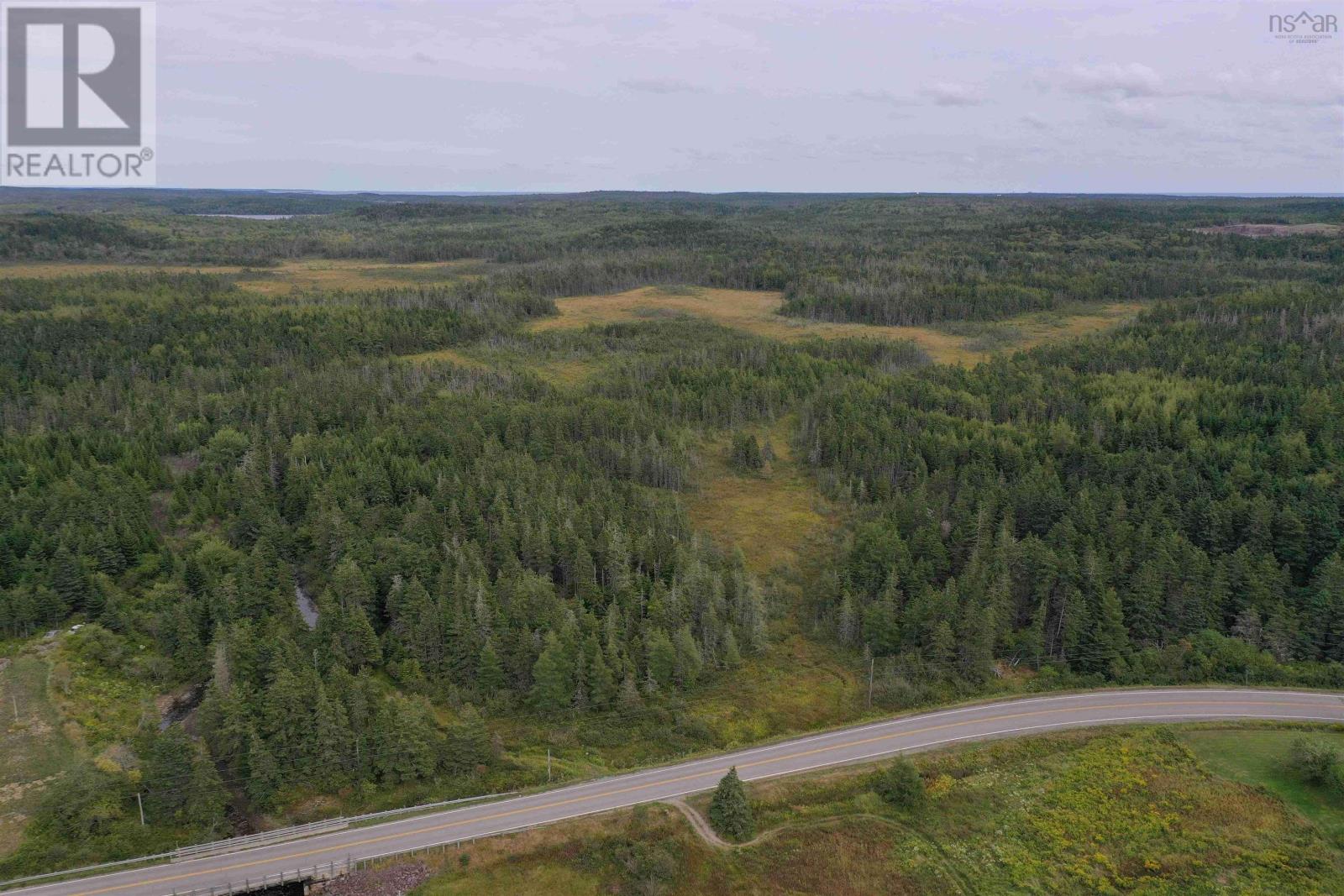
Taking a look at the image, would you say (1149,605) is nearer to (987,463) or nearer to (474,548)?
(987,463)

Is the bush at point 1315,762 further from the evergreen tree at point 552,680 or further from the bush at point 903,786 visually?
the evergreen tree at point 552,680

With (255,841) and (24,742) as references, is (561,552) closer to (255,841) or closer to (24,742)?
(255,841)

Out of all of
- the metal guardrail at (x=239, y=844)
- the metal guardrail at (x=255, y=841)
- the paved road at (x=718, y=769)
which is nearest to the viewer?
the metal guardrail at (x=239, y=844)

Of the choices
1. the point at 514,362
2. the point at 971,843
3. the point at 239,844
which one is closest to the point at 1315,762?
the point at 971,843

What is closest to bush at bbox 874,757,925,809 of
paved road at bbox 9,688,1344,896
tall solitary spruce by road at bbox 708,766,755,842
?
paved road at bbox 9,688,1344,896

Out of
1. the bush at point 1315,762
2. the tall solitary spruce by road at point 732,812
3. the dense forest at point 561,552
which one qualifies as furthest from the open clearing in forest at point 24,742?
the bush at point 1315,762

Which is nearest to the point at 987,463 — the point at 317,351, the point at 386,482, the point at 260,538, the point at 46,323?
the point at 386,482
